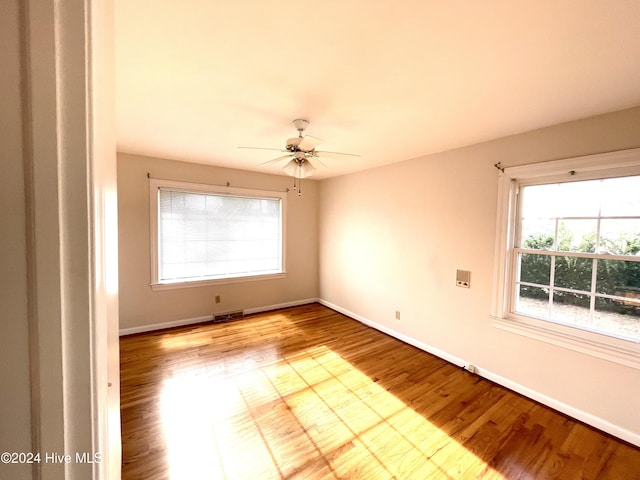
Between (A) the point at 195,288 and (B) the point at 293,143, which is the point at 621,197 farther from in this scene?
(A) the point at 195,288

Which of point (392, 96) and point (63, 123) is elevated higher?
point (392, 96)

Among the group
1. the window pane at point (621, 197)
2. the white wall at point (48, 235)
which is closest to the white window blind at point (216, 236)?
the white wall at point (48, 235)

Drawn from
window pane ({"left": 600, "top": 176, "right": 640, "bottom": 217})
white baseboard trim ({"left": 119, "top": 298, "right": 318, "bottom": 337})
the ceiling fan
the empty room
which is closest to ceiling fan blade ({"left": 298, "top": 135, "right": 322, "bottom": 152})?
the ceiling fan

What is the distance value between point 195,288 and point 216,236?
2.71 ft

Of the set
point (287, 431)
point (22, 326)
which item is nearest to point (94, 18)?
point (22, 326)

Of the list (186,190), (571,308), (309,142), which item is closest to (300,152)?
(309,142)

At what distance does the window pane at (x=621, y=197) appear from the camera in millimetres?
1894

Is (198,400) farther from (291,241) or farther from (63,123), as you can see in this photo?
(291,241)

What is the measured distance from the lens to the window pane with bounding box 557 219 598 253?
2076 mm

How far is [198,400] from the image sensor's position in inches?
87.1

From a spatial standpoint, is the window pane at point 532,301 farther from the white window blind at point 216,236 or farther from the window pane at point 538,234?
the white window blind at point 216,236

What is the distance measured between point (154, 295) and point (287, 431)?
271 cm

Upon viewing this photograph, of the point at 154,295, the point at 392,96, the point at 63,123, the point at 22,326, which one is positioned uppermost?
the point at 392,96

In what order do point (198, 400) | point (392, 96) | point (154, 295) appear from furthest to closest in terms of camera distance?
point (154, 295) → point (198, 400) → point (392, 96)
